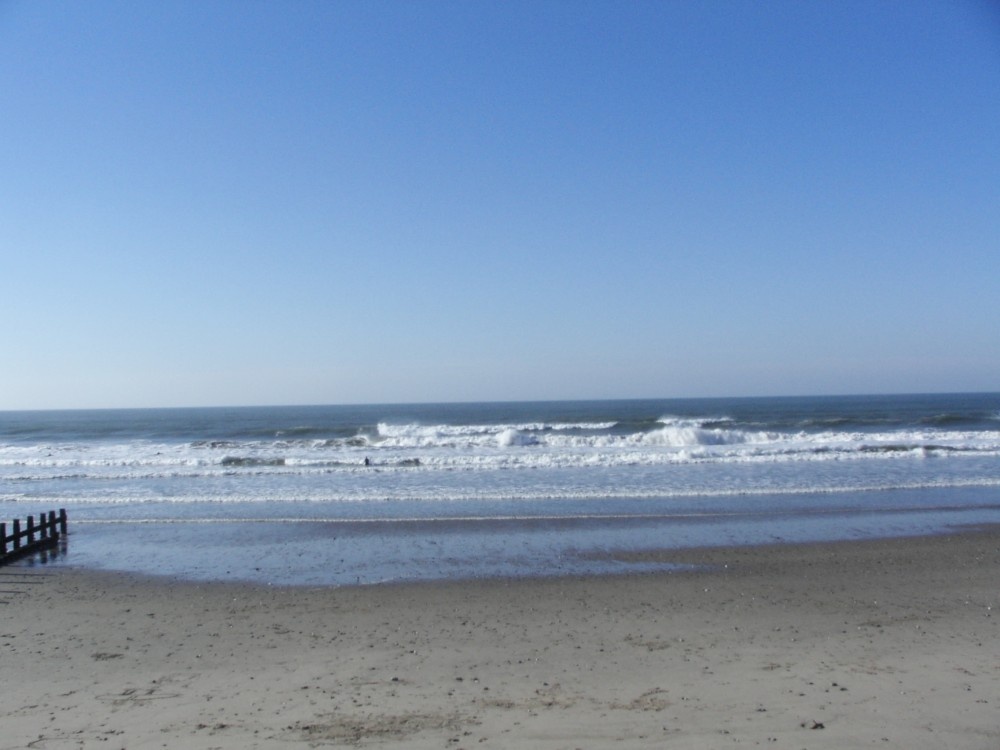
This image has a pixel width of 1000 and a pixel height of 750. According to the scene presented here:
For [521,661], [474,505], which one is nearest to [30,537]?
[474,505]

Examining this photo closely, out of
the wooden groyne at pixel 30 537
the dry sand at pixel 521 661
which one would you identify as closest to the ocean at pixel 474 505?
the wooden groyne at pixel 30 537

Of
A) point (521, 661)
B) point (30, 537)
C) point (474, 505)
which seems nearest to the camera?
point (521, 661)

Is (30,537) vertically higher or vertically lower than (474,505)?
higher

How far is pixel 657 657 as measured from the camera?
26.7ft

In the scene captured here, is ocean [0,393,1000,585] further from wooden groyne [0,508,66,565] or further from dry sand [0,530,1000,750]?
dry sand [0,530,1000,750]

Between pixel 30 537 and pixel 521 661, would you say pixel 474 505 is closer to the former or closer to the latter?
pixel 30 537

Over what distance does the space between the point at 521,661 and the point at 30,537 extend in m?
11.7

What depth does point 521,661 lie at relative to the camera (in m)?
8.10

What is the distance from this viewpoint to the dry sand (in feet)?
20.3

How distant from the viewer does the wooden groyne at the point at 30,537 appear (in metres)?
14.2

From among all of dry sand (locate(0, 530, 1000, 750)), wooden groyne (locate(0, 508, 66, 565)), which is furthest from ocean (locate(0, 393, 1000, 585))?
dry sand (locate(0, 530, 1000, 750))

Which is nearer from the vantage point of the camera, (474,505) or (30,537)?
(30,537)

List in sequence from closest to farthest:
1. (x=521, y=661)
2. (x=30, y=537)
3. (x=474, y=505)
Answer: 1. (x=521, y=661)
2. (x=30, y=537)
3. (x=474, y=505)

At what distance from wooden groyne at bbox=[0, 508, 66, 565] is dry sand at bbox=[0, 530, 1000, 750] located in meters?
1.58
